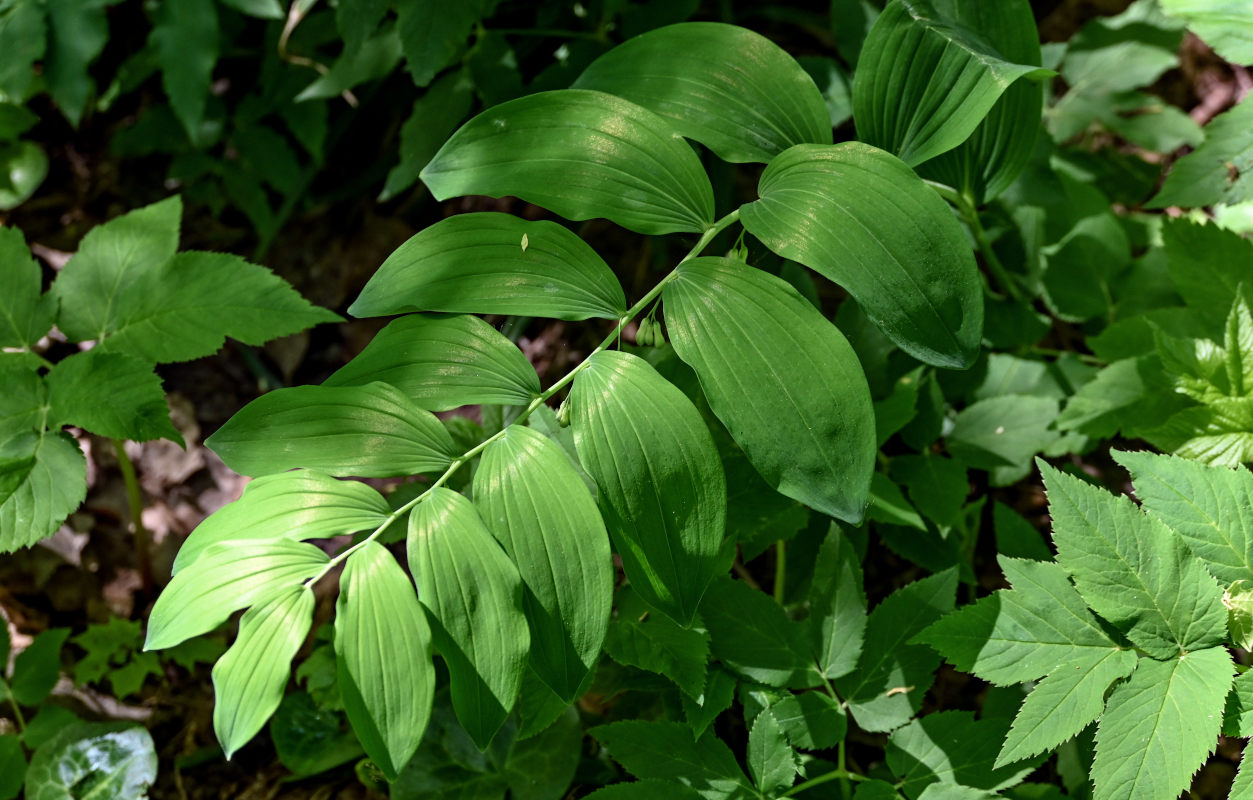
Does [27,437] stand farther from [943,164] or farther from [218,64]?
[943,164]

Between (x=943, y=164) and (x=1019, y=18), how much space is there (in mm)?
254

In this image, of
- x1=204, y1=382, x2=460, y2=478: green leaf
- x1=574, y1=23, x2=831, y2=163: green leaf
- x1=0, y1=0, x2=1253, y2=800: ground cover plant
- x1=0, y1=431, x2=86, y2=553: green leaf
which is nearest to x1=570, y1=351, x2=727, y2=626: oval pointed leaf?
x1=0, y1=0, x2=1253, y2=800: ground cover plant

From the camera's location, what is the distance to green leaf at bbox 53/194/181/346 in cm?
172

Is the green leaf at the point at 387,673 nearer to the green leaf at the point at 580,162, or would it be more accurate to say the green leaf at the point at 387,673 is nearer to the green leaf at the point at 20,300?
the green leaf at the point at 580,162

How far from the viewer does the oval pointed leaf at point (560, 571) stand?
1.12 meters

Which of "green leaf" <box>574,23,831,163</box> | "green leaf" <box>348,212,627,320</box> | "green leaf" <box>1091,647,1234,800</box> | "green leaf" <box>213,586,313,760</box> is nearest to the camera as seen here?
"green leaf" <box>213,586,313,760</box>

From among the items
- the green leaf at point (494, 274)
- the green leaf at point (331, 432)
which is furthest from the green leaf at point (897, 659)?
the green leaf at point (331, 432)

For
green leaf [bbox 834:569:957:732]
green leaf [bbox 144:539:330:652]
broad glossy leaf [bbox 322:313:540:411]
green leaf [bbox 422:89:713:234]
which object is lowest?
green leaf [bbox 834:569:957:732]

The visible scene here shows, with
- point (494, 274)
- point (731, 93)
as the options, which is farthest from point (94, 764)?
point (731, 93)

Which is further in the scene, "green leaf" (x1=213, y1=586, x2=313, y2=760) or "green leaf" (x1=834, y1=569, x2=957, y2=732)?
"green leaf" (x1=834, y1=569, x2=957, y2=732)

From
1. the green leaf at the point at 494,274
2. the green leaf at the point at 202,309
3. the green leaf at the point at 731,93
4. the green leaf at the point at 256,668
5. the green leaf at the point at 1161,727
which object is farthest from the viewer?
the green leaf at the point at 202,309

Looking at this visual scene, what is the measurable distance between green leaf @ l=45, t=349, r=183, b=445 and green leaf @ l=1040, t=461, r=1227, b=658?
1.41 m

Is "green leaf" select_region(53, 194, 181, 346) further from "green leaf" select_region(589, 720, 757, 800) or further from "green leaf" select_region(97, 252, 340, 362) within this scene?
"green leaf" select_region(589, 720, 757, 800)

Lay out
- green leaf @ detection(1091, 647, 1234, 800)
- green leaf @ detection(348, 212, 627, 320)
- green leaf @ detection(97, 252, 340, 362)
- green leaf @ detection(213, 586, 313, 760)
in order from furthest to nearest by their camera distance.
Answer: green leaf @ detection(97, 252, 340, 362) → green leaf @ detection(348, 212, 627, 320) → green leaf @ detection(1091, 647, 1234, 800) → green leaf @ detection(213, 586, 313, 760)
